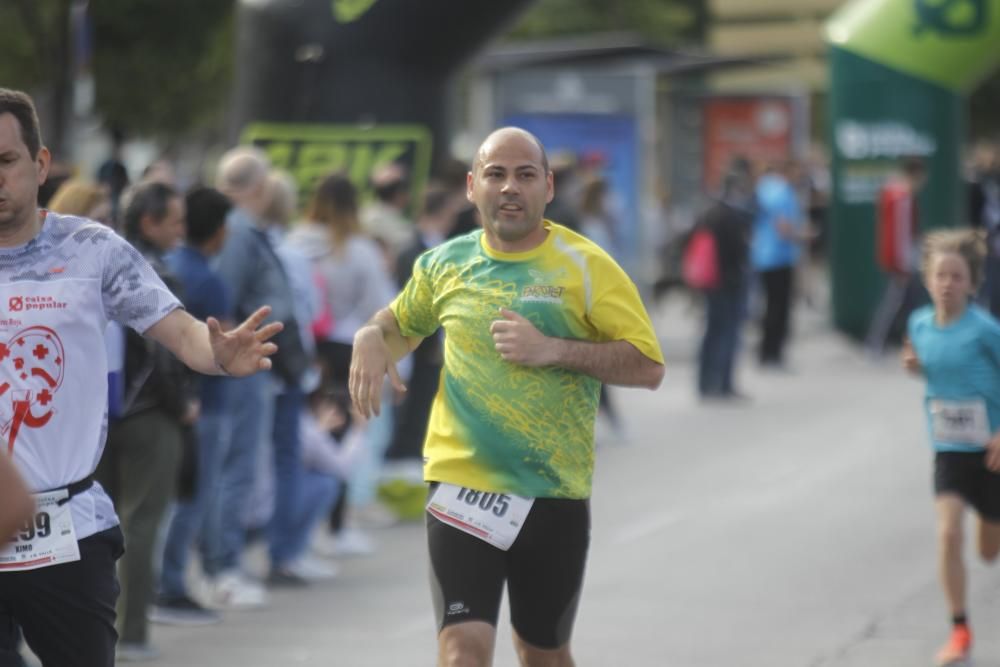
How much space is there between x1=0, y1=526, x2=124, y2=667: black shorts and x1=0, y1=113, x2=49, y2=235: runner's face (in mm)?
742

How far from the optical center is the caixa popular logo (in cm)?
1820

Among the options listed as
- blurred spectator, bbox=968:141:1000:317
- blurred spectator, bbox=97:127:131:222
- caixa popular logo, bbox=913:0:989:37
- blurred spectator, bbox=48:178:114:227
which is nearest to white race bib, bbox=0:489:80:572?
blurred spectator, bbox=48:178:114:227

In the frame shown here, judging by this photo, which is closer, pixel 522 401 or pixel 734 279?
pixel 522 401

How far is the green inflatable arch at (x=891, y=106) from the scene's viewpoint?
1833 cm

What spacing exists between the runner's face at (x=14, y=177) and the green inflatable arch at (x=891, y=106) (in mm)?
15345

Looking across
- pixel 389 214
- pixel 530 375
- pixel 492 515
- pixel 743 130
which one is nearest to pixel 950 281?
pixel 530 375

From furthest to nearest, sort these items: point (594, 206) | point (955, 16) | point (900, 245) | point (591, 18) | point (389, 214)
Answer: point (591, 18) → point (955, 16) → point (900, 245) → point (594, 206) → point (389, 214)

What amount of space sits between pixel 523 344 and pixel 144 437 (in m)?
2.55

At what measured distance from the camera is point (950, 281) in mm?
6891

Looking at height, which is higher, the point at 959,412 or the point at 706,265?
the point at 706,265

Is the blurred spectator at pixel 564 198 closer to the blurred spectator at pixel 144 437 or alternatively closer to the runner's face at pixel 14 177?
the blurred spectator at pixel 144 437

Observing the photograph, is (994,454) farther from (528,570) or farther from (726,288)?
(726,288)

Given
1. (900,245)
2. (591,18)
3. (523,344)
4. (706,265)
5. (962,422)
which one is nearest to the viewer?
(523,344)

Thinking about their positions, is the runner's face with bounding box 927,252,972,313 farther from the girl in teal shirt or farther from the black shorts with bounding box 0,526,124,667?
the black shorts with bounding box 0,526,124,667
